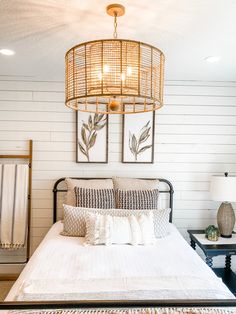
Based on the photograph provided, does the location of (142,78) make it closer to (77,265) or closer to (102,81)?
(102,81)

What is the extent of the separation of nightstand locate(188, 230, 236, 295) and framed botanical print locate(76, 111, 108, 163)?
1.37 m

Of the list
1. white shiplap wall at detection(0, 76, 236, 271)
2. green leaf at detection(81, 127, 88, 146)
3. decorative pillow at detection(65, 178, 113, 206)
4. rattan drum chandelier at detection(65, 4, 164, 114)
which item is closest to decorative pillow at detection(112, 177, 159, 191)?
decorative pillow at detection(65, 178, 113, 206)

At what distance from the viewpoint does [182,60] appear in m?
2.62

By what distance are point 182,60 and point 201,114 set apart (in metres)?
0.92

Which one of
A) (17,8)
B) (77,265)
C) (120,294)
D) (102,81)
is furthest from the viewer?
(77,265)

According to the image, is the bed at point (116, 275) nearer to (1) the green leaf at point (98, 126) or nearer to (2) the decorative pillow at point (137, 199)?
(2) the decorative pillow at point (137, 199)

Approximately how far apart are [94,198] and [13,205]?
106 cm

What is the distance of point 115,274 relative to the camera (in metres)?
1.81

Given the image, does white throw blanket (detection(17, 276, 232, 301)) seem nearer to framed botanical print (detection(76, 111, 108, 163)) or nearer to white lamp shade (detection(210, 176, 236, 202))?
white lamp shade (detection(210, 176, 236, 202))

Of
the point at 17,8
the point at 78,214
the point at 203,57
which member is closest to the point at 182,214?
the point at 78,214

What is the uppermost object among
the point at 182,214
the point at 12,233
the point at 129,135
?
the point at 129,135

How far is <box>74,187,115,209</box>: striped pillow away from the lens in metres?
2.82

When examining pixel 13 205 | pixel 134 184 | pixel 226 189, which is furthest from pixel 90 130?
pixel 226 189

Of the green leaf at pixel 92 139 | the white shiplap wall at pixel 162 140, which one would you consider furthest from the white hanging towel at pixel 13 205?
the green leaf at pixel 92 139
